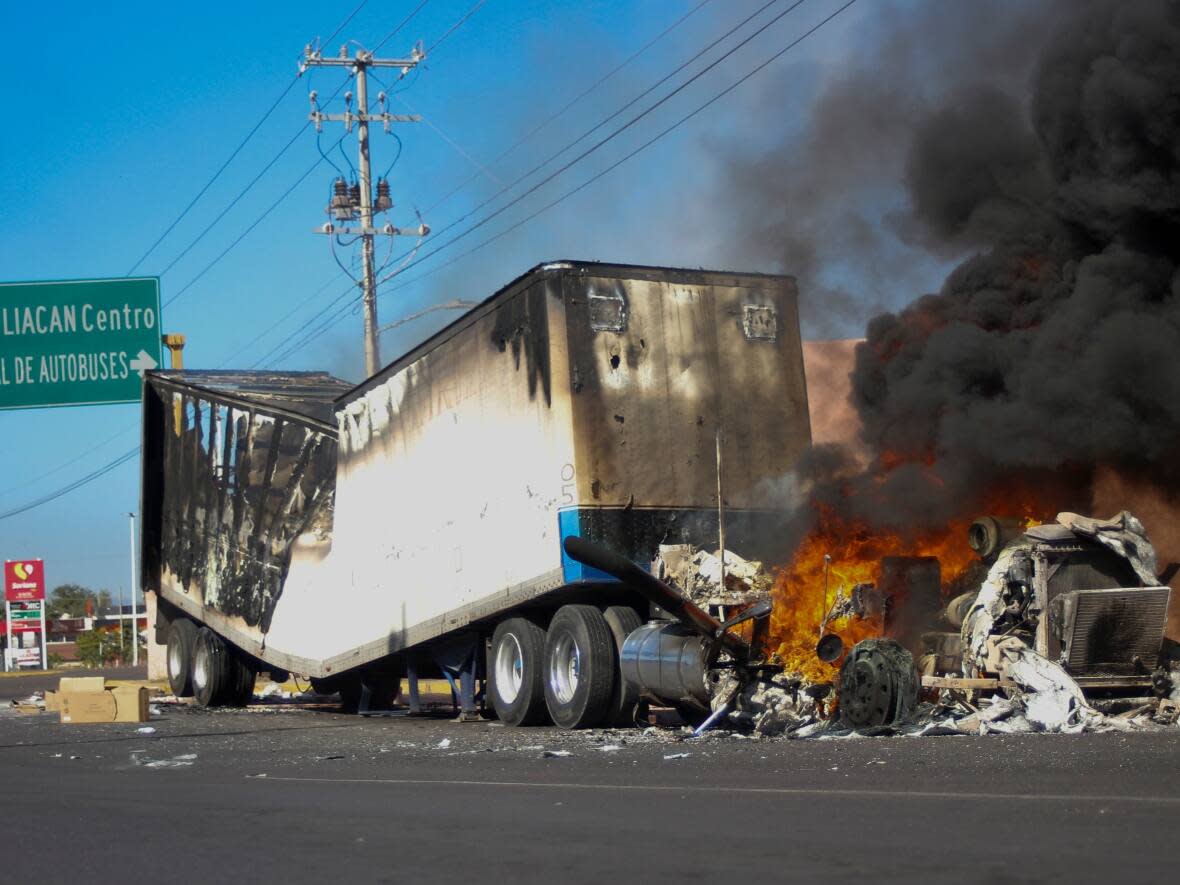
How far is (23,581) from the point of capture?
7694 centimetres

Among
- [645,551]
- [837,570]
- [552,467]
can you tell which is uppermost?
[552,467]

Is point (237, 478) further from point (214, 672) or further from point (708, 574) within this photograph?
point (708, 574)

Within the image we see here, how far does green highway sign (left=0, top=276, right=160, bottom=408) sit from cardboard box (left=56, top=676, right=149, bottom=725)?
4824mm

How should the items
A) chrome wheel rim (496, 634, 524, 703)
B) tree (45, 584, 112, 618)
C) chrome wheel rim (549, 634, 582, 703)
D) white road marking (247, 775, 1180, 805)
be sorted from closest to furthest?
white road marking (247, 775, 1180, 805), chrome wheel rim (549, 634, 582, 703), chrome wheel rim (496, 634, 524, 703), tree (45, 584, 112, 618)

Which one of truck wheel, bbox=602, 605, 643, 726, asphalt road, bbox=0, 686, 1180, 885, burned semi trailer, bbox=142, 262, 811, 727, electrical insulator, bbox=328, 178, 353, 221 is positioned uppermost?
electrical insulator, bbox=328, 178, 353, 221

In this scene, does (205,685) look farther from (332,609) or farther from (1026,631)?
(1026,631)

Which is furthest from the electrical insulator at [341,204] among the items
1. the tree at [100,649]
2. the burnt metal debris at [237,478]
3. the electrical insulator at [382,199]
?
the tree at [100,649]

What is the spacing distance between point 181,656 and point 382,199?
15.2 m

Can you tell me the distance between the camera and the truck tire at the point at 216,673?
23391mm

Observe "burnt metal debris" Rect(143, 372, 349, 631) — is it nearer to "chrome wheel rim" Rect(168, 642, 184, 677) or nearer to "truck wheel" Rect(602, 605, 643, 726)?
"chrome wheel rim" Rect(168, 642, 184, 677)

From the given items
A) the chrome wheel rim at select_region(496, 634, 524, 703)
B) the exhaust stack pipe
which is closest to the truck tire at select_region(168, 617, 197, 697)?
the chrome wheel rim at select_region(496, 634, 524, 703)

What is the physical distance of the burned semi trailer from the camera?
46.4 feet

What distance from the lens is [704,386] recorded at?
14.8m

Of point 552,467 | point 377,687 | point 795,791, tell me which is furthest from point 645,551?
point 377,687
